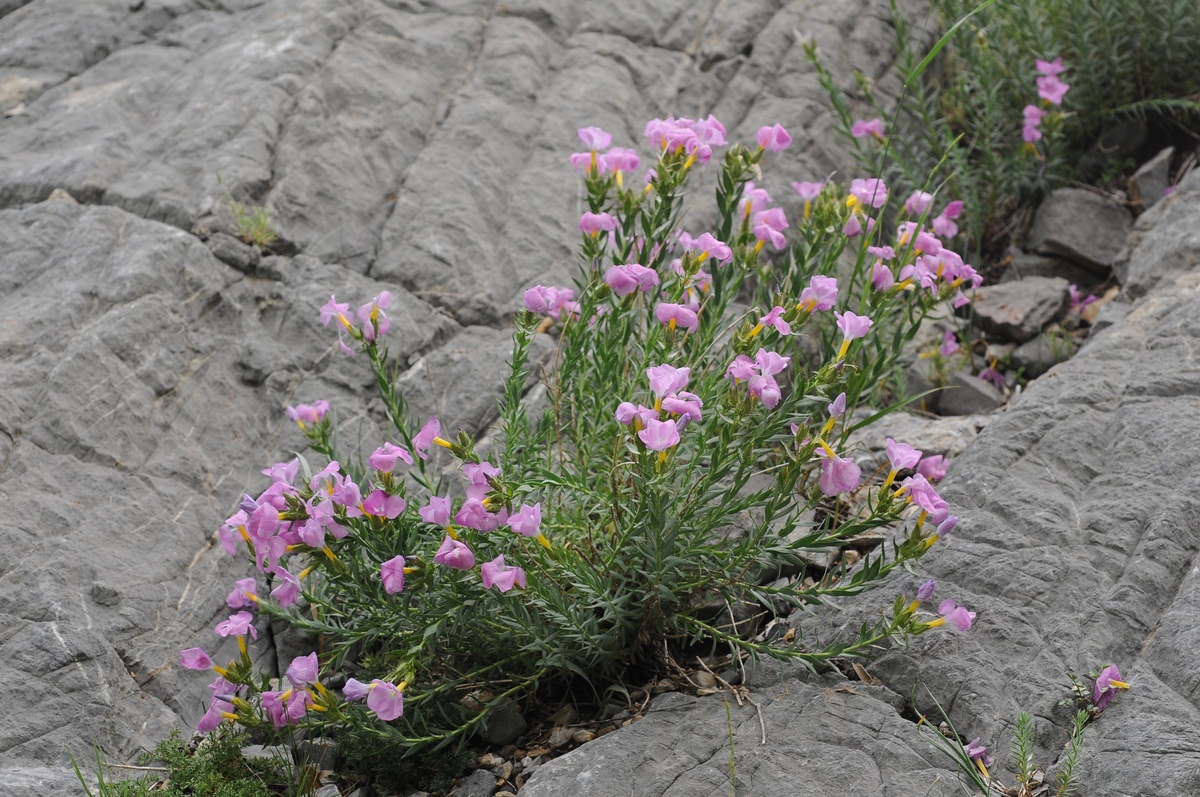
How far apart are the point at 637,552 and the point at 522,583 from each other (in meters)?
0.39

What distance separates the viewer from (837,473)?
2.51 metres

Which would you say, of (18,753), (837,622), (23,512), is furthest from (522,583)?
(23,512)

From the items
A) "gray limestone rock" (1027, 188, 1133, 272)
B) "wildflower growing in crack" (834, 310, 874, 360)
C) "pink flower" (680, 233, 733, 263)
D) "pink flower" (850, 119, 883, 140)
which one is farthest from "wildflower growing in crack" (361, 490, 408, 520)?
"gray limestone rock" (1027, 188, 1133, 272)

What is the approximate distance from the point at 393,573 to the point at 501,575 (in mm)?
262

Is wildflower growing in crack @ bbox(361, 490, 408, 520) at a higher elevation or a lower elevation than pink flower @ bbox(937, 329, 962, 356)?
higher

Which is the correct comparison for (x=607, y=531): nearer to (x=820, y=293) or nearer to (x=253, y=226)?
(x=820, y=293)

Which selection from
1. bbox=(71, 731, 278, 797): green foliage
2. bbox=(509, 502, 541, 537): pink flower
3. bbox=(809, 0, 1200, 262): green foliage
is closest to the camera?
bbox=(509, 502, 541, 537): pink flower

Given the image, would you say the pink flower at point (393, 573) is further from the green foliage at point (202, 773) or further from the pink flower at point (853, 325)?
the pink flower at point (853, 325)

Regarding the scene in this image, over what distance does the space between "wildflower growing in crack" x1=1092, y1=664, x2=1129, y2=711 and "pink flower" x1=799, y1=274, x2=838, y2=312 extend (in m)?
1.17

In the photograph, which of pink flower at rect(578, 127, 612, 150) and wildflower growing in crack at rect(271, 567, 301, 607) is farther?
pink flower at rect(578, 127, 612, 150)

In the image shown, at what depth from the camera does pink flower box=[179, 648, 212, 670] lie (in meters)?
2.94

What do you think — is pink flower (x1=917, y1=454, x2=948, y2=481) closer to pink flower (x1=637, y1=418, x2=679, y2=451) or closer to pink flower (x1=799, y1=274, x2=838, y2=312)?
pink flower (x1=799, y1=274, x2=838, y2=312)

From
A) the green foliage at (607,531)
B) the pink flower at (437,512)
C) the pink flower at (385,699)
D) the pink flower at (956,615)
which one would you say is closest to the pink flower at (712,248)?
the green foliage at (607,531)

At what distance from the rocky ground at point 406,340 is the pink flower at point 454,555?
1.95 ft
